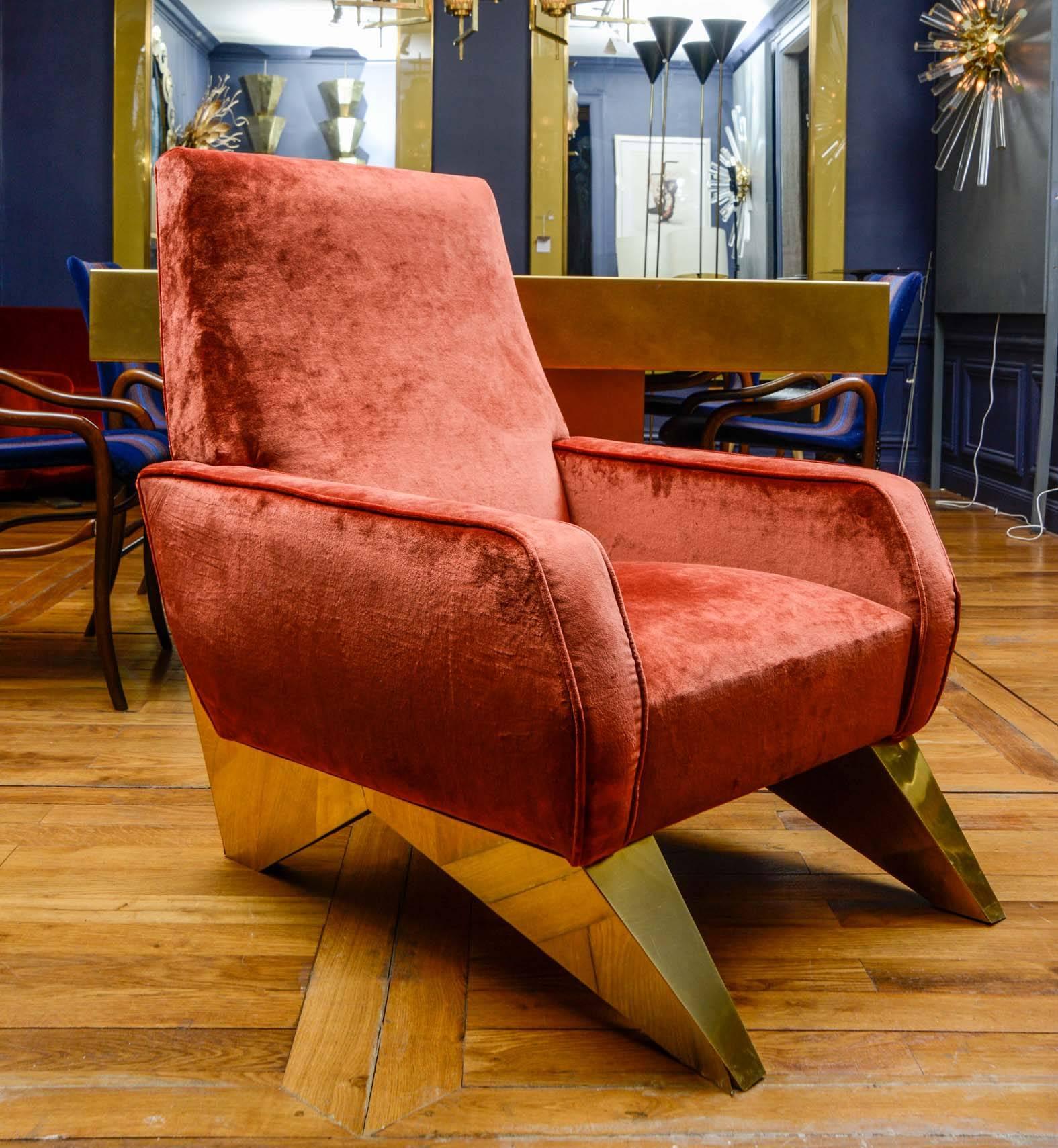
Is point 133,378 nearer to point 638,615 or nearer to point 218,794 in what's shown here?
point 218,794

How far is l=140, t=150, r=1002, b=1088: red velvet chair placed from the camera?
98 centimetres

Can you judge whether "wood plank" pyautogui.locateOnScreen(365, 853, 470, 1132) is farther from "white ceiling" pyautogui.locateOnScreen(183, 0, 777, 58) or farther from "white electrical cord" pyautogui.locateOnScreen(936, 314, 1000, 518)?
"white ceiling" pyautogui.locateOnScreen(183, 0, 777, 58)

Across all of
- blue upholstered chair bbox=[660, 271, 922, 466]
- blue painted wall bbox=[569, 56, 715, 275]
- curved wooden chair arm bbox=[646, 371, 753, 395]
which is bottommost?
blue upholstered chair bbox=[660, 271, 922, 466]

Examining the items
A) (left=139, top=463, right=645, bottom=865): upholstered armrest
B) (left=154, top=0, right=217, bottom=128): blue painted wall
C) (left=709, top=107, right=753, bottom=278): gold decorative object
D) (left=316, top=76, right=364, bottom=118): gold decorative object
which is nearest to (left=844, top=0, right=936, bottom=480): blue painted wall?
(left=709, top=107, right=753, bottom=278): gold decorative object

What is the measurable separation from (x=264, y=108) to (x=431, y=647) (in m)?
4.97

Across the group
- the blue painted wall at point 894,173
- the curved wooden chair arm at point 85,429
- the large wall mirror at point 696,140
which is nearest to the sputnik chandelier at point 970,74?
the blue painted wall at point 894,173

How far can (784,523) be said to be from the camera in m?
1.38

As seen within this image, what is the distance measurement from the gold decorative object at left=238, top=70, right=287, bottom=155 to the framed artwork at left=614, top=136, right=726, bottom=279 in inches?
59.7

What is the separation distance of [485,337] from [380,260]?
0.57 feet

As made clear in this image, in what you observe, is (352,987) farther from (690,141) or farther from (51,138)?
(51,138)

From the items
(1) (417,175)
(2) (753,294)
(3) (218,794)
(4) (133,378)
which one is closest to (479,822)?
(3) (218,794)

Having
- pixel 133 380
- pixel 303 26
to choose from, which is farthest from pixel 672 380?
pixel 303 26

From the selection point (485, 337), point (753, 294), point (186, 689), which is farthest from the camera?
point (186, 689)

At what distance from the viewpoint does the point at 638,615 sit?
3.73ft
